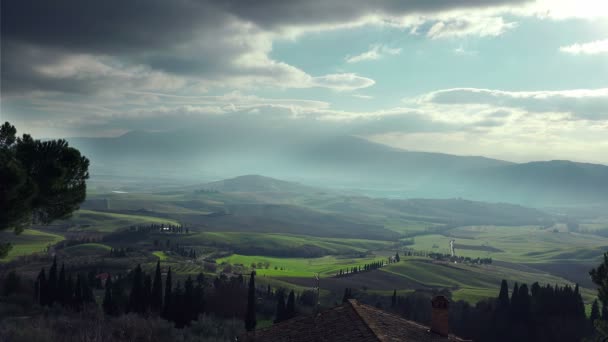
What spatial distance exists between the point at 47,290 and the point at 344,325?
75581 millimetres

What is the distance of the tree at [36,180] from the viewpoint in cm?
4347

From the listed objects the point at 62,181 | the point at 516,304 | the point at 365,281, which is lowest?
the point at 365,281

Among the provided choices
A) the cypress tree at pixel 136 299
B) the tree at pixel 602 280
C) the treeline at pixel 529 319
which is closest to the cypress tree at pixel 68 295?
the cypress tree at pixel 136 299

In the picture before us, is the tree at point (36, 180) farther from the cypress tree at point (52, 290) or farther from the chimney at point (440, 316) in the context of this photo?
the cypress tree at point (52, 290)

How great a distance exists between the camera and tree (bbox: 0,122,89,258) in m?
43.5

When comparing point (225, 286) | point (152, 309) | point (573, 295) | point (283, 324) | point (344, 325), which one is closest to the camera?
point (344, 325)

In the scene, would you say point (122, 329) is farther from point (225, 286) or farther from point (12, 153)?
point (225, 286)

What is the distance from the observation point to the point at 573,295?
106 meters

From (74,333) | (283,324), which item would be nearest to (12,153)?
(74,333)

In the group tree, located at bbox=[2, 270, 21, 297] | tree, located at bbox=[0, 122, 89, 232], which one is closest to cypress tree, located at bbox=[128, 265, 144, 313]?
tree, located at bbox=[2, 270, 21, 297]

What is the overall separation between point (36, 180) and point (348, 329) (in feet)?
112

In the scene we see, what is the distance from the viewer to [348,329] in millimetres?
34688

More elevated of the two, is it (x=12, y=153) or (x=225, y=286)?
(x=12, y=153)

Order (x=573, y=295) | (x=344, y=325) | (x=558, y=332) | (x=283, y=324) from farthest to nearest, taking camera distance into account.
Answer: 1. (x=573, y=295)
2. (x=558, y=332)
3. (x=283, y=324)
4. (x=344, y=325)
